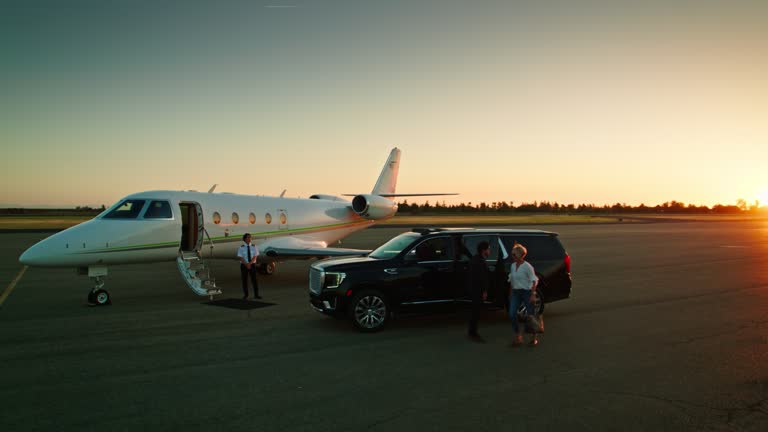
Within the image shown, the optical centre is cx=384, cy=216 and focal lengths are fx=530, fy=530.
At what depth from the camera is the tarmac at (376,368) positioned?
221 inches

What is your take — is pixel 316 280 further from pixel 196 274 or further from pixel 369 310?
pixel 196 274

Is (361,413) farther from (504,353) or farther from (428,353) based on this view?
(504,353)

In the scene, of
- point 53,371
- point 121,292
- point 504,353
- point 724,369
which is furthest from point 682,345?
point 121,292

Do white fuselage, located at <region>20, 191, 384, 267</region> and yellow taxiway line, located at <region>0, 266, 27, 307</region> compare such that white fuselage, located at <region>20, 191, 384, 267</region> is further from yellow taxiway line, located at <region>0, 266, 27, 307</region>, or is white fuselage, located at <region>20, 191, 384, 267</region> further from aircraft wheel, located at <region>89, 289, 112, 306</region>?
yellow taxiway line, located at <region>0, 266, 27, 307</region>

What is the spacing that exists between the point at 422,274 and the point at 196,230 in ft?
28.2

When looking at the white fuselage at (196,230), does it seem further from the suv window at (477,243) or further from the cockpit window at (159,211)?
the suv window at (477,243)

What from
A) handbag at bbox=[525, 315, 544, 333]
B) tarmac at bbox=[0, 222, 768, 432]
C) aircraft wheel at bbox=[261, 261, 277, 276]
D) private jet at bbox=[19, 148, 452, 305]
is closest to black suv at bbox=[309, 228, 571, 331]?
tarmac at bbox=[0, 222, 768, 432]

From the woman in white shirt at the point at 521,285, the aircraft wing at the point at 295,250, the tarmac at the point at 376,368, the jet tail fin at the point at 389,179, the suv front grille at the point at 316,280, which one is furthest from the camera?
the jet tail fin at the point at 389,179

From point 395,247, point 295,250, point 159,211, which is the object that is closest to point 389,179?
point 295,250

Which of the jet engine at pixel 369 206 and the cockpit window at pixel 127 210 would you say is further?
the jet engine at pixel 369 206

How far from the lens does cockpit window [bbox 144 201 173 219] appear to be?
14.4m

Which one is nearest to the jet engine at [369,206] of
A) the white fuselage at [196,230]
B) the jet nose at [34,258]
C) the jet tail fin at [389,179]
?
the white fuselage at [196,230]

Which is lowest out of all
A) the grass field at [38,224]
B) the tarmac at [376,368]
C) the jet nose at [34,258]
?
the grass field at [38,224]

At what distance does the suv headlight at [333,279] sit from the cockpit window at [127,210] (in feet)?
23.4
